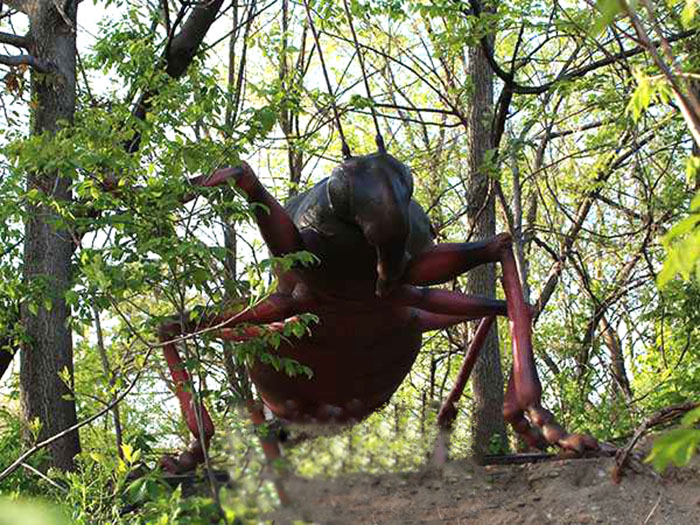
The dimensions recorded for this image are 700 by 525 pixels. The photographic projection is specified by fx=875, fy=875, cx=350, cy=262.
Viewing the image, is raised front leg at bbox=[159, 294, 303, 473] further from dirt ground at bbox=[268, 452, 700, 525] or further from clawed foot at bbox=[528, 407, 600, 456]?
clawed foot at bbox=[528, 407, 600, 456]

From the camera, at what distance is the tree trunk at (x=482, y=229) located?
5609 millimetres

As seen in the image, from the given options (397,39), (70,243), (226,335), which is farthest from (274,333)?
(397,39)

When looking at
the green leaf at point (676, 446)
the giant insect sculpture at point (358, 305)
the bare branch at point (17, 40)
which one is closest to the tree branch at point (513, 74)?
the giant insect sculpture at point (358, 305)

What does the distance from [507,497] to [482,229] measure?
352 centimetres

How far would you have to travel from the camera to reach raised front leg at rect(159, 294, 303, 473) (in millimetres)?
3211

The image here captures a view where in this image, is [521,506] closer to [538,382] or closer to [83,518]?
[538,382]

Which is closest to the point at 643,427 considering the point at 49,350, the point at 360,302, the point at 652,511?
the point at 652,511

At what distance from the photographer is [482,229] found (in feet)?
21.4

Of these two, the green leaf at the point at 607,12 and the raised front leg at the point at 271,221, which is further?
the raised front leg at the point at 271,221

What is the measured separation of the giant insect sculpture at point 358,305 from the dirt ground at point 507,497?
181 millimetres

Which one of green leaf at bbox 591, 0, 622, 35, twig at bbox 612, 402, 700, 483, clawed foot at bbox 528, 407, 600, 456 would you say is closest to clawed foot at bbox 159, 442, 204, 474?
clawed foot at bbox 528, 407, 600, 456

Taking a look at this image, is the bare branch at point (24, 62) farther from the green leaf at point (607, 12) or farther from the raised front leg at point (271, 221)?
the green leaf at point (607, 12)

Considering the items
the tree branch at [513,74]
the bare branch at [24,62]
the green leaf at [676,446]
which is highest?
the bare branch at [24,62]

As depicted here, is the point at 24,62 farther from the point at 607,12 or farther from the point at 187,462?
the point at 607,12
